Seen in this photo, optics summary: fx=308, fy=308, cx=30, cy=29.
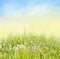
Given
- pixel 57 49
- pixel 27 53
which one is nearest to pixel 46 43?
pixel 57 49

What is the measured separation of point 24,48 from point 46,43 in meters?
0.55

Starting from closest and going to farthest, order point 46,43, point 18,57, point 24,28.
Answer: point 18,57 < point 46,43 < point 24,28

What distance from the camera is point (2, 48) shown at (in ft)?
15.9

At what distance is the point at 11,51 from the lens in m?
4.67

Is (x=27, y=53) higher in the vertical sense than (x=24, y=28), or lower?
lower

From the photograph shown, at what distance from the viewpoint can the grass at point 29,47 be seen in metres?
4.48

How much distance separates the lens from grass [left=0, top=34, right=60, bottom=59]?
448 centimetres

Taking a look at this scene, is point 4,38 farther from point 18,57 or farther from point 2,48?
point 18,57

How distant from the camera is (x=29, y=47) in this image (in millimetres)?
4742

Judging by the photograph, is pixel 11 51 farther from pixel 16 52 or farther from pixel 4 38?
pixel 4 38

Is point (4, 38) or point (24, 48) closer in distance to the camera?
point (24, 48)

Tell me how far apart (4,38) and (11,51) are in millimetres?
684

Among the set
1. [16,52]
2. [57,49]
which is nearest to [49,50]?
[57,49]

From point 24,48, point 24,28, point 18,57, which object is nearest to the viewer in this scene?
point 18,57
